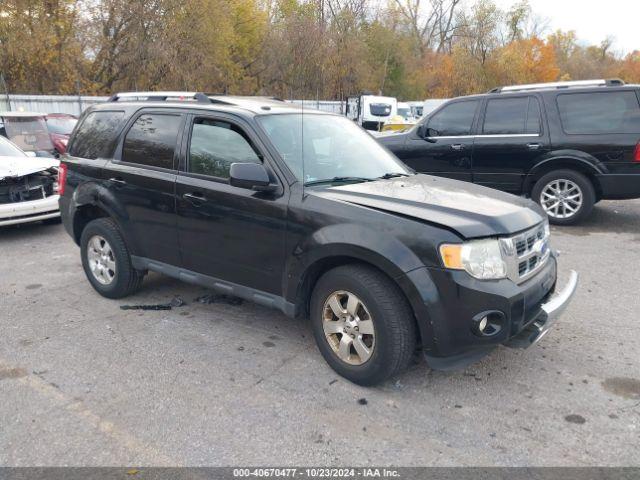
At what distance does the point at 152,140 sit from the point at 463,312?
3.05 metres

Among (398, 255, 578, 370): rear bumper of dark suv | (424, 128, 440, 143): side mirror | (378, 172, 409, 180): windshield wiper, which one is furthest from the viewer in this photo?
(424, 128, 440, 143): side mirror

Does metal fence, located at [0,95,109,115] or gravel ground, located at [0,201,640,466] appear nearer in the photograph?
gravel ground, located at [0,201,640,466]

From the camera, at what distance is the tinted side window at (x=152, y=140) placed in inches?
174

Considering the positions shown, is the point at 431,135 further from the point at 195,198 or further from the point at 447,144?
the point at 195,198

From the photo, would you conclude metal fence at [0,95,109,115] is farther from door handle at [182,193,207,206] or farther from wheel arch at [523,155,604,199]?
door handle at [182,193,207,206]

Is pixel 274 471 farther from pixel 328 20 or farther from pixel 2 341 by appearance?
pixel 328 20

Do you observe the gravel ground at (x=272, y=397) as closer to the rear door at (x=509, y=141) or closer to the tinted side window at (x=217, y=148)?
the tinted side window at (x=217, y=148)

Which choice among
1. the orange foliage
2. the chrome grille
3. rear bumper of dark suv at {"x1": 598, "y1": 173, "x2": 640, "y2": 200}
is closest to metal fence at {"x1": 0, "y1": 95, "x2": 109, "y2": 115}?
rear bumper of dark suv at {"x1": 598, "y1": 173, "x2": 640, "y2": 200}

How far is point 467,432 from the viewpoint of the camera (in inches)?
118

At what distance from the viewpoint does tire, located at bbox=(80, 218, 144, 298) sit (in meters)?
4.85

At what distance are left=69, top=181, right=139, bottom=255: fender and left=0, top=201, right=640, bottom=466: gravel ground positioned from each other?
736mm

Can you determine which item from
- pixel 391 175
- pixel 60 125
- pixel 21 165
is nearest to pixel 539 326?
pixel 391 175

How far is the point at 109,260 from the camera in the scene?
5.00 meters

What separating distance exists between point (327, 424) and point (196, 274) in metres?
1.82
